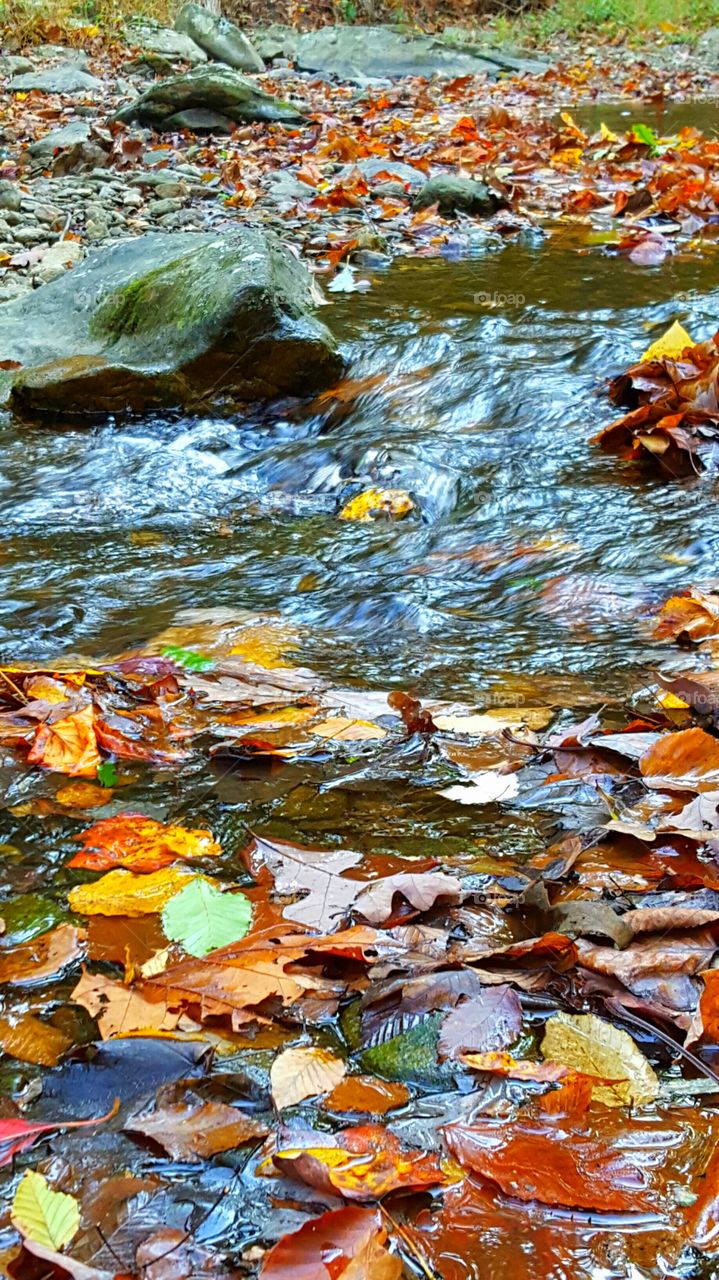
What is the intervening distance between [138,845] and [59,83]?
43.3ft

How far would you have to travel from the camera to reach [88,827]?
194 cm

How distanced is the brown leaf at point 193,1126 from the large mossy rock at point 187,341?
4067 mm

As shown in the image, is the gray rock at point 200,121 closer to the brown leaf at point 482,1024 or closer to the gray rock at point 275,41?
the gray rock at point 275,41

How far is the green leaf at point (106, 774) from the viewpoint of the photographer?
210cm

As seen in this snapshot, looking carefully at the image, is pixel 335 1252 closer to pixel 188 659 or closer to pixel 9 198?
pixel 188 659

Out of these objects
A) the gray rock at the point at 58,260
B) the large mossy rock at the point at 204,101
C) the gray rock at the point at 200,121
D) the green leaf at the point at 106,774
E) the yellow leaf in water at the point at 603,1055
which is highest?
the large mossy rock at the point at 204,101

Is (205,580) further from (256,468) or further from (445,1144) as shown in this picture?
(445,1144)

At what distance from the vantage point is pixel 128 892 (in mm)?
1776

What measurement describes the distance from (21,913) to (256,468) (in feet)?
9.93

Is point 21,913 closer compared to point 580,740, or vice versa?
point 21,913

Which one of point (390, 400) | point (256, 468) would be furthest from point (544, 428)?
point (256, 468)

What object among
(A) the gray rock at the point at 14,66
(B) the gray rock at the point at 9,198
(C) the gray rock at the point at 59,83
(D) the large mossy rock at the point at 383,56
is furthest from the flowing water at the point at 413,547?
(D) the large mossy rock at the point at 383,56

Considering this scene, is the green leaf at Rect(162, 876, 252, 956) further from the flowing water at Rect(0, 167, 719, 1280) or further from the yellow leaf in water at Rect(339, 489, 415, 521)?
the yellow leaf in water at Rect(339, 489, 415, 521)

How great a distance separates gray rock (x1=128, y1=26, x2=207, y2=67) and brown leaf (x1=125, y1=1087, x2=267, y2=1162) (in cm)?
1465
